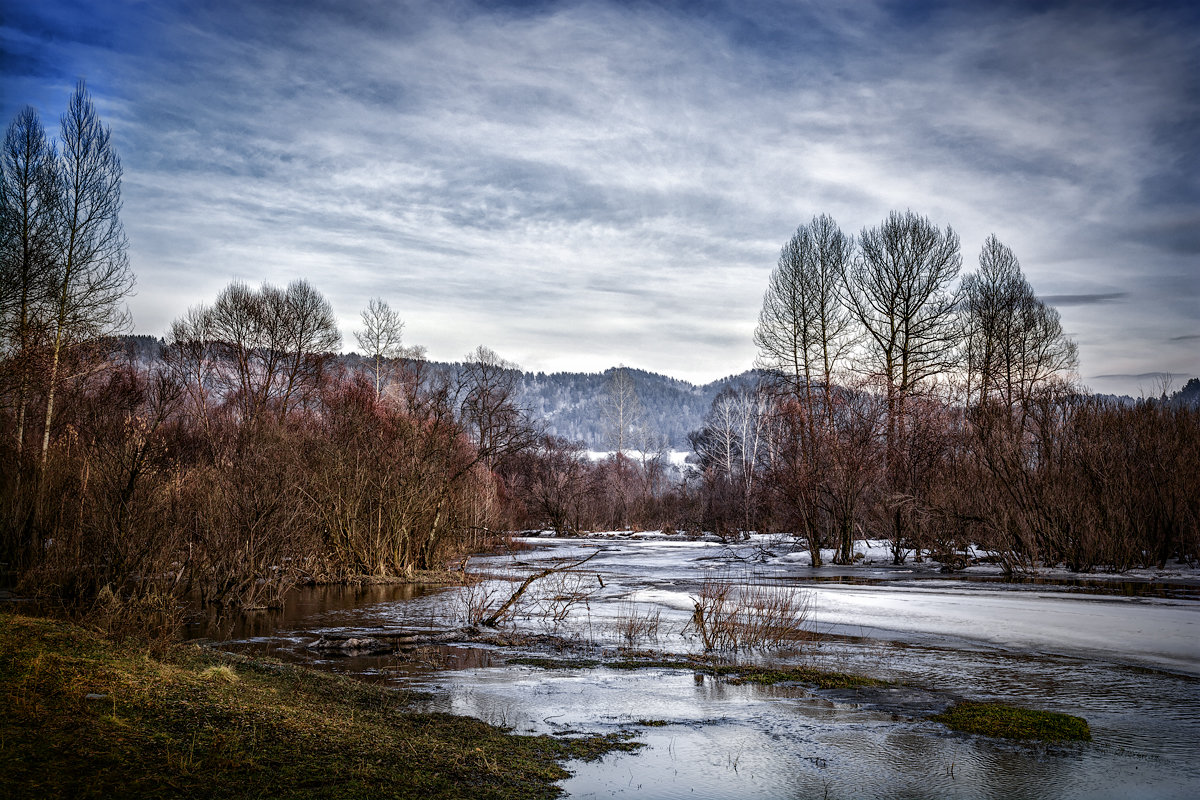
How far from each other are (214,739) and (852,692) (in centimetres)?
670

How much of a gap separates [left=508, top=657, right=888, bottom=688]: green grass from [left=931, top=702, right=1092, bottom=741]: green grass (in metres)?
1.49

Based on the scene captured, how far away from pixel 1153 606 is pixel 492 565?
1907 centimetres

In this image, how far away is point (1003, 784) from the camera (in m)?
6.08

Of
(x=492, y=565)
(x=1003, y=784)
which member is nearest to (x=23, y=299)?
(x=492, y=565)

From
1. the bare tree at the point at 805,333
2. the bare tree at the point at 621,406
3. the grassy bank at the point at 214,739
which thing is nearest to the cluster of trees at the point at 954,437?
the bare tree at the point at 805,333

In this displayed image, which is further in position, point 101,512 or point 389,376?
point 389,376

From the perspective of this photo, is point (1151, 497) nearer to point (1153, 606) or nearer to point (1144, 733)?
point (1153, 606)

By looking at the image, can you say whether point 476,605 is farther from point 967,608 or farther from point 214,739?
point 214,739

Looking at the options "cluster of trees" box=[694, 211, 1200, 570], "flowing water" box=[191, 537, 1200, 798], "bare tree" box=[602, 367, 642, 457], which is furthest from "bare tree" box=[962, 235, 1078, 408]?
"bare tree" box=[602, 367, 642, 457]

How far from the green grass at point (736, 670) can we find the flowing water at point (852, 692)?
0.29 meters

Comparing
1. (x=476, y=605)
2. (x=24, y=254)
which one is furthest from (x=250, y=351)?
(x=476, y=605)

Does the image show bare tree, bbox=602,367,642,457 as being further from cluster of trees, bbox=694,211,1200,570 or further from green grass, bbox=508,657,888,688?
green grass, bbox=508,657,888,688

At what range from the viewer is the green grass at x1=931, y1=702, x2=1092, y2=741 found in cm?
725

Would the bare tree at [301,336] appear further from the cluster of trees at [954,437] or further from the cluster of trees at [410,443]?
the cluster of trees at [954,437]
